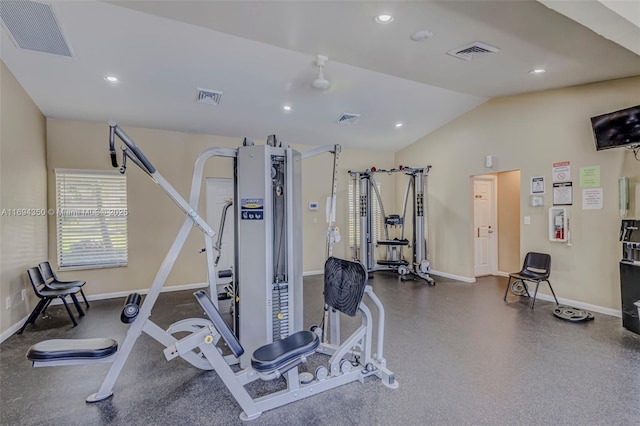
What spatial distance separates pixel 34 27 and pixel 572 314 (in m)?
6.44

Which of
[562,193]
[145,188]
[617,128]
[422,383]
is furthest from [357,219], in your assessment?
[422,383]

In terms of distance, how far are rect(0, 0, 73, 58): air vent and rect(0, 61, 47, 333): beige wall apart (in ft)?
2.21

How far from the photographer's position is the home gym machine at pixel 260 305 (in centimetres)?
216

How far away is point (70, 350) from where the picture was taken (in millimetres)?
2109

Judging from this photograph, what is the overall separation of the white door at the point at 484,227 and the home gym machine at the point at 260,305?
4420 mm

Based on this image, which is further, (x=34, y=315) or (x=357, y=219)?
(x=357, y=219)

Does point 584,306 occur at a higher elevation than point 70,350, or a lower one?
lower

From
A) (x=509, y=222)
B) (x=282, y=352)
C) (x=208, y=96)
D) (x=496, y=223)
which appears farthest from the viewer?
(x=496, y=223)

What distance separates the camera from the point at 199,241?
5594 millimetres

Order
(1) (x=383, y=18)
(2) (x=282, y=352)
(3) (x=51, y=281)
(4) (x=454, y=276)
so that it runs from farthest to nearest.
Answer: (4) (x=454, y=276), (3) (x=51, y=281), (1) (x=383, y=18), (2) (x=282, y=352)

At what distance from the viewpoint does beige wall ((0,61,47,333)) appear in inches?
134

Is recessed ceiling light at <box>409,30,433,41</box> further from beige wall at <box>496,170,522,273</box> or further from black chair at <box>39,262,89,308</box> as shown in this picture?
black chair at <box>39,262,89,308</box>

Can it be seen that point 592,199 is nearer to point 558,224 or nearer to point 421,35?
point 558,224

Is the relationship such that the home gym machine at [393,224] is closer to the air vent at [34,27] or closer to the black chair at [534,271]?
the black chair at [534,271]
